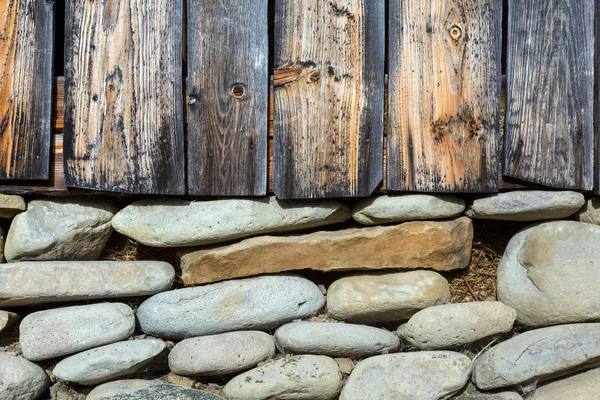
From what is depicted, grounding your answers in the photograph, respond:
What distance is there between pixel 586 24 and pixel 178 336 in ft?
7.79

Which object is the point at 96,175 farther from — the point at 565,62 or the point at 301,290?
the point at 565,62

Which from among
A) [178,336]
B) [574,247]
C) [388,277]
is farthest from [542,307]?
[178,336]

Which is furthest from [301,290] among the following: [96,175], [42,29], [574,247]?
[42,29]

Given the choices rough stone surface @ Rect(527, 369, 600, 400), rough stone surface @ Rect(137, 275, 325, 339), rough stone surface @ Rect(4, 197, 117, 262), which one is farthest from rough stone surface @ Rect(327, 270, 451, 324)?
rough stone surface @ Rect(4, 197, 117, 262)

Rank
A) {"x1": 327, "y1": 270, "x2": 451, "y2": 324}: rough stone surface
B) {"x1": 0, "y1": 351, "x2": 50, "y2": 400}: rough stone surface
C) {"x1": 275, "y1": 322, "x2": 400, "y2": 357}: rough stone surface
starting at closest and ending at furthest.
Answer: {"x1": 0, "y1": 351, "x2": 50, "y2": 400}: rough stone surface
{"x1": 275, "y1": 322, "x2": 400, "y2": 357}: rough stone surface
{"x1": 327, "y1": 270, "x2": 451, "y2": 324}: rough stone surface

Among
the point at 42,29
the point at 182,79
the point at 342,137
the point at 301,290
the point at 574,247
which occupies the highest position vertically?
the point at 42,29

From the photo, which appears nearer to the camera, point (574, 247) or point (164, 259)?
point (574, 247)

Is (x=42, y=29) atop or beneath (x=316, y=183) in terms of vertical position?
atop

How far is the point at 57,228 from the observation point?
10.0 ft

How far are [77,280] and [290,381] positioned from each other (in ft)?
3.46

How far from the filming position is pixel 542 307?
10.1 ft

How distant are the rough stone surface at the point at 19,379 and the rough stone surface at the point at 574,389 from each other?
2209mm

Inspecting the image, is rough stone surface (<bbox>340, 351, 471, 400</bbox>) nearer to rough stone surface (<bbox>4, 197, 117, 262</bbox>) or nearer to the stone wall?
the stone wall

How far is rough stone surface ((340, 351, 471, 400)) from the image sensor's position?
2980mm
